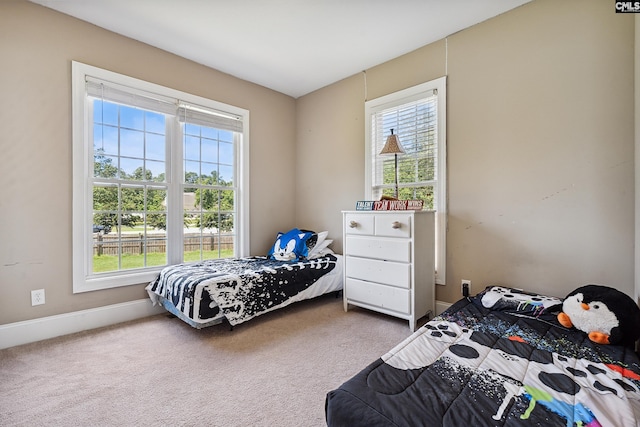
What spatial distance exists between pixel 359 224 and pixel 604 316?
5.50 feet

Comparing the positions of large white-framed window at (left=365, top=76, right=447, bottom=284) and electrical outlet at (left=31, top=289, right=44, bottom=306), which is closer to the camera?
electrical outlet at (left=31, top=289, right=44, bottom=306)

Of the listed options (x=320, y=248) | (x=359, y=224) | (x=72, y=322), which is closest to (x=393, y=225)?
(x=359, y=224)

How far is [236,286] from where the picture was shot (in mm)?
2377

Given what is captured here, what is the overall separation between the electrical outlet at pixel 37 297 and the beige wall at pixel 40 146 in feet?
0.09

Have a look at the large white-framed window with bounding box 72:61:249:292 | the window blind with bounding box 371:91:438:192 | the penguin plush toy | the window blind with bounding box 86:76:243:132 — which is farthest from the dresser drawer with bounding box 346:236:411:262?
the window blind with bounding box 86:76:243:132

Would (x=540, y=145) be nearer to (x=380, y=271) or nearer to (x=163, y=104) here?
(x=380, y=271)

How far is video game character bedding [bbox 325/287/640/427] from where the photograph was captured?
0.90 meters

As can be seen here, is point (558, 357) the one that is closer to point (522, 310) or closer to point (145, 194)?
point (522, 310)

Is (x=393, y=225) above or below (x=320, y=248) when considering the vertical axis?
above

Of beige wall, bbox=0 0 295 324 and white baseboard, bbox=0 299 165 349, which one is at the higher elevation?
beige wall, bbox=0 0 295 324

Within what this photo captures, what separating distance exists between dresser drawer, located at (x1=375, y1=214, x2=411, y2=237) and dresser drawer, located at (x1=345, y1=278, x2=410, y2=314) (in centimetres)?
46

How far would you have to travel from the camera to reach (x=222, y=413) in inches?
55.3

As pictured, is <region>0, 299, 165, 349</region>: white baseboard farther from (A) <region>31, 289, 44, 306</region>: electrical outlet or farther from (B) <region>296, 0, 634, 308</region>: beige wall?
(B) <region>296, 0, 634, 308</region>: beige wall

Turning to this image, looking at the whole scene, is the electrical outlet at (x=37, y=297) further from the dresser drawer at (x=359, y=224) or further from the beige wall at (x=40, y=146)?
the dresser drawer at (x=359, y=224)
